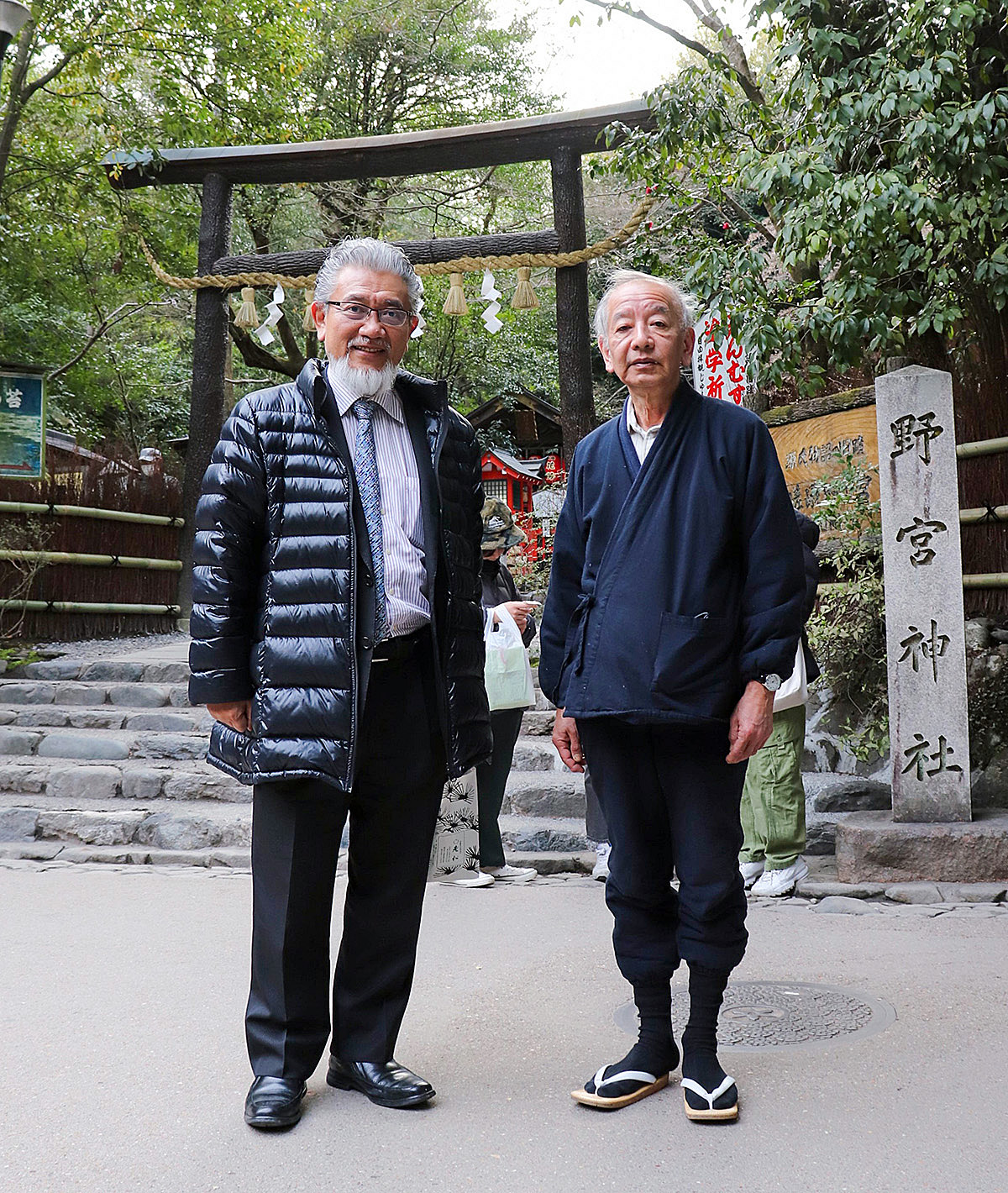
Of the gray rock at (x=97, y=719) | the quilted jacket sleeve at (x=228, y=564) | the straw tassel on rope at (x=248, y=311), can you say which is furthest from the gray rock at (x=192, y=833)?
the straw tassel on rope at (x=248, y=311)

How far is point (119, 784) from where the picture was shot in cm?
750

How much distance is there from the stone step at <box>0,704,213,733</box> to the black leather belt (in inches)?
236

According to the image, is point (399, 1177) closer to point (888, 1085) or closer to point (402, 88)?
point (888, 1085)

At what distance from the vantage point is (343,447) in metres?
2.94

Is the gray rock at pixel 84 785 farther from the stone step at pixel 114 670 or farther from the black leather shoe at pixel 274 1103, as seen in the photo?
the black leather shoe at pixel 274 1103

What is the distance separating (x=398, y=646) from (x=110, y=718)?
6.63m

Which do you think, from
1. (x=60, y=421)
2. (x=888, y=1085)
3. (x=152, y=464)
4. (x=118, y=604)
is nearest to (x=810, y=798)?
(x=888, y=1085)

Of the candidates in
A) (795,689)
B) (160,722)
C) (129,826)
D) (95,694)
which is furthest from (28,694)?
(795,689)

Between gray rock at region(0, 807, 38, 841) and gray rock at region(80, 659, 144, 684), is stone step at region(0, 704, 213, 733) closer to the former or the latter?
gray rock at region(80, 659, 144, 684)

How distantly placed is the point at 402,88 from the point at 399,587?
19.3 m

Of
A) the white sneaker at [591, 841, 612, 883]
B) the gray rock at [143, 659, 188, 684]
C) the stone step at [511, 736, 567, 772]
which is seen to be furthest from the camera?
the gray rock at [143, 659, 188, 684]

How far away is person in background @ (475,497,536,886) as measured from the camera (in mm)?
5578

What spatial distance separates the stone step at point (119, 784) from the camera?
746cm

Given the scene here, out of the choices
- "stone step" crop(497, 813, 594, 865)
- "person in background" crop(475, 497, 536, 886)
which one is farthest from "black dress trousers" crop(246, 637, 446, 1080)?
"stone step" crop(497, 813, 594, 865)
